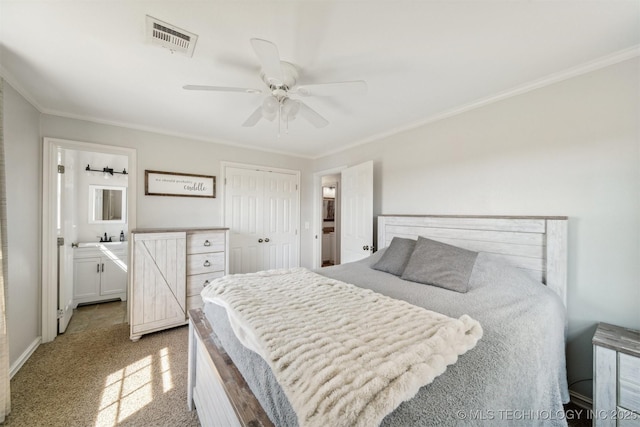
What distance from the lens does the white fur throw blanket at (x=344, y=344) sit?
0.63 m

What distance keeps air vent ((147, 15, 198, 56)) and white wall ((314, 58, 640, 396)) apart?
7.76 ft

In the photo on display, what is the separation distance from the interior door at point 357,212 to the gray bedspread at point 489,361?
3.84 feet

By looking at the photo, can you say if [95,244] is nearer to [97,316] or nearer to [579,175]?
[97,316]

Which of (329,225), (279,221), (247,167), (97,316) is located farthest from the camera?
(329,225)

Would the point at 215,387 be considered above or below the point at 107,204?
below

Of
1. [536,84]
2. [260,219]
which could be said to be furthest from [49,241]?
[536,84]

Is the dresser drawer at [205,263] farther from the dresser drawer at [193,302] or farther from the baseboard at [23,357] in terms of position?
the baseboard at [23,357]

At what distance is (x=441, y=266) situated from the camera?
1825 mm

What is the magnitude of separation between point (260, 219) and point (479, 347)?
324 centimetres

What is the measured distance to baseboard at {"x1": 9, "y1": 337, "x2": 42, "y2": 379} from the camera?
1853mm

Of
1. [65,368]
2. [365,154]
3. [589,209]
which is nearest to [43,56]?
[65,368]

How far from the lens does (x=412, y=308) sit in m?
1.23

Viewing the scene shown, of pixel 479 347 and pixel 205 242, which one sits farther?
pixel 205 242

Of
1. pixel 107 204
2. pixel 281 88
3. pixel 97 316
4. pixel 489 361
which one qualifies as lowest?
pixel 97 316
